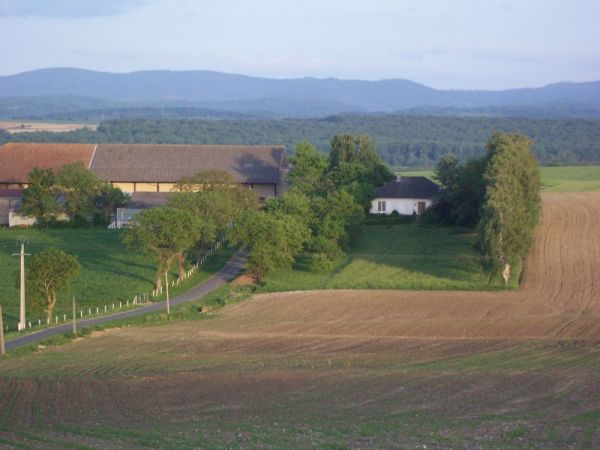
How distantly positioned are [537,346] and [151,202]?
42104mm

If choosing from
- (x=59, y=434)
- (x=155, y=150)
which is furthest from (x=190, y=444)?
(x=155, y=150)

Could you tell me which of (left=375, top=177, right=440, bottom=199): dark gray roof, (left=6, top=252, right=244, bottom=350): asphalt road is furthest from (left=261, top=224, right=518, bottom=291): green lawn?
(left=375, top=177, right=440, bottom=199): dark gray roof

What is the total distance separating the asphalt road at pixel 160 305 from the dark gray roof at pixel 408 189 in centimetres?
1498

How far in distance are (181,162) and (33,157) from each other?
462 inches

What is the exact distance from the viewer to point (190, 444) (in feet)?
57.5

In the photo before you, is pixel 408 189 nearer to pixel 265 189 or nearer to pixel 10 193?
pixel 265 189

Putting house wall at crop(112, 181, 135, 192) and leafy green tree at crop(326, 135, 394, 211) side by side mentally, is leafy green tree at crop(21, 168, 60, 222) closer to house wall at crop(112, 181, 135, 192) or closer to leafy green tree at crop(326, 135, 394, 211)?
house wall at crop(112, 181, 135, 192)

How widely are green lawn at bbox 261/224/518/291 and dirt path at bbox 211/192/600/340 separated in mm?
1532

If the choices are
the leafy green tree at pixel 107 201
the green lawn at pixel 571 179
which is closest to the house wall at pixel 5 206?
the leafy green tree at pixel 107 201

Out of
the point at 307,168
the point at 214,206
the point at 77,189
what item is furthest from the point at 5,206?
the point at 214,206

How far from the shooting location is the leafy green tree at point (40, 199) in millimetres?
67062

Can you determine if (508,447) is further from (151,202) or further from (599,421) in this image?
(151,202)

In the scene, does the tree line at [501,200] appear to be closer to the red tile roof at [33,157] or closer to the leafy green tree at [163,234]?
the leafy green tree at [163,234]

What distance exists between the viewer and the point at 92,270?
173ft
